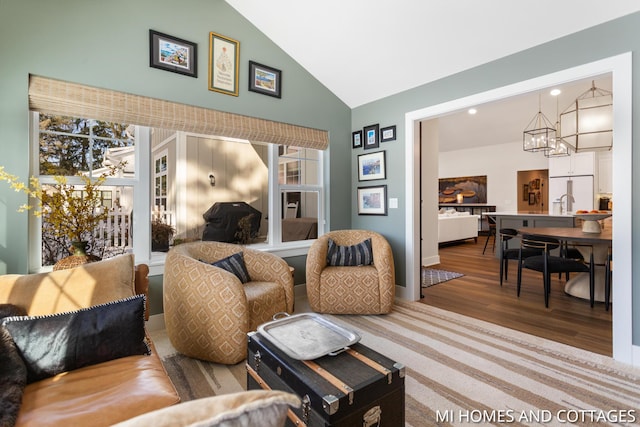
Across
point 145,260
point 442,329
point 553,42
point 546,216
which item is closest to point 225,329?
point 145,260

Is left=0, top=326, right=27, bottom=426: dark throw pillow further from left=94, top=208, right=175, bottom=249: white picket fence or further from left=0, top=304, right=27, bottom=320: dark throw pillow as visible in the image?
left=94, top=208, right=175, bottom=249: white picket fence

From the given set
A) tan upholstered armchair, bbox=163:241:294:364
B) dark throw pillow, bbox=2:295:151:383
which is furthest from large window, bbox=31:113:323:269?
dark throw pillow, bbox=2:295:151:383

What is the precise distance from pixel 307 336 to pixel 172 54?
2.83m

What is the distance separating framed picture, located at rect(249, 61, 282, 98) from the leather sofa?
2317 mm

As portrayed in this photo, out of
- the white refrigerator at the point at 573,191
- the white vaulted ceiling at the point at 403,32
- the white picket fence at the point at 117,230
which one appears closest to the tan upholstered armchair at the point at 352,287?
the white picket fence at the point at 117,230

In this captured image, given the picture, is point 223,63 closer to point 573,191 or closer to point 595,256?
point 595,256

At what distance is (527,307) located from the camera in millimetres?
3453

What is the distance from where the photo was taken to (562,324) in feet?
9.79

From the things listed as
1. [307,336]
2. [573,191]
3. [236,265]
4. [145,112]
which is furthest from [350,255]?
[573,191]

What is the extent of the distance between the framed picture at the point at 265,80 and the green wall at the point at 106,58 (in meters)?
0.06

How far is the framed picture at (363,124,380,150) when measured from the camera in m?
4.03

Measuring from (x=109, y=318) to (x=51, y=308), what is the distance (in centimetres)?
35

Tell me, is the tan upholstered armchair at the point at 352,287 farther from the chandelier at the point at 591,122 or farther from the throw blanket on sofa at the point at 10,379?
the chandelier at the point at 591,122

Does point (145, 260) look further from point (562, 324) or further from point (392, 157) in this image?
point (562, 324)
